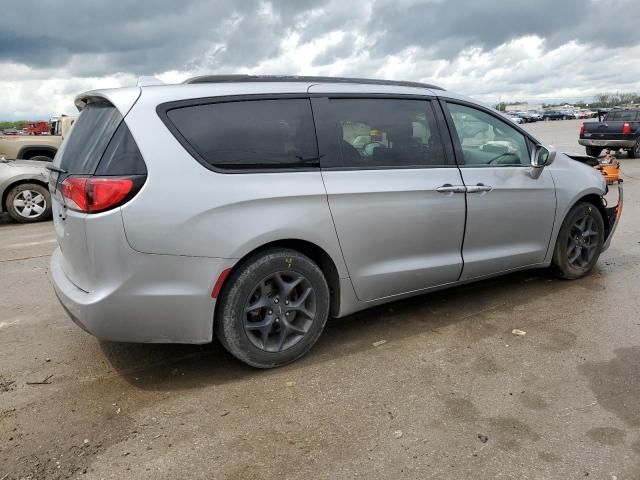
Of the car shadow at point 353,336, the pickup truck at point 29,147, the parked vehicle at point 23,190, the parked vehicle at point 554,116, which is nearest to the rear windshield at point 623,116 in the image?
the car shadow at point 353,336

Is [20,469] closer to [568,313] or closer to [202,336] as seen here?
[202,336]

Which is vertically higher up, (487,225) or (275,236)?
(275,236)

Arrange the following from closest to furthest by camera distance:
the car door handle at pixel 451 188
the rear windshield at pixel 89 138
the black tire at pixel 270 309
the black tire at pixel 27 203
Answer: the rear windshield at pixel 89 138 → the black tire at pixel 270 309 → the car door handle at pixel 451 188 → the black tire at pixel 27 203

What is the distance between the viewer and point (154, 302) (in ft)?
9.82

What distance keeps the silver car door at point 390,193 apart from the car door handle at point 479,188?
90mm

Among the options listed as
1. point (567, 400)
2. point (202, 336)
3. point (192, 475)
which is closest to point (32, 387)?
point (202, 336)

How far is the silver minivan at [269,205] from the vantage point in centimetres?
293

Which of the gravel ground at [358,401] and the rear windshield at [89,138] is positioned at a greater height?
the rear windshield at [89,138]

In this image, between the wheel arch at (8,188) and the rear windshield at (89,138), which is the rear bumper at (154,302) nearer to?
the rear windshield at (89,138)

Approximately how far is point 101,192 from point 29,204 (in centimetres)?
743

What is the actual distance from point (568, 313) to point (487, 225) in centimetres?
99

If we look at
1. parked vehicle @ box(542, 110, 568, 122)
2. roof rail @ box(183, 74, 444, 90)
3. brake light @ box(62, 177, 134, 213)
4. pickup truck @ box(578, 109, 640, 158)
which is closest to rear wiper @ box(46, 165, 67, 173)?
brake light @ box(62, 177, 134, 213)

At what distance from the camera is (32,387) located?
3.30 metres

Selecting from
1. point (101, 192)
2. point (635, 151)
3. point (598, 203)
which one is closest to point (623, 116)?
point (635, 151)
